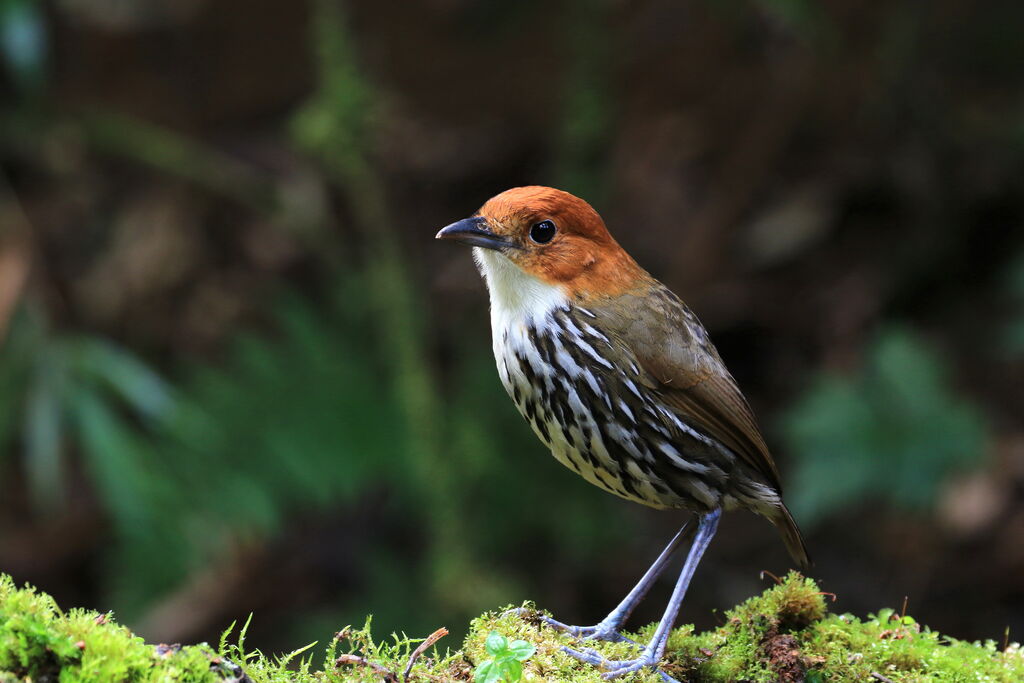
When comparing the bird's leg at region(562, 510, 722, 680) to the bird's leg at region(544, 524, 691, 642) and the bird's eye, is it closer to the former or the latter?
the bird's leg at region(544, 524, 691, 642)

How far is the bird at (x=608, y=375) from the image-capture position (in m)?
2.80

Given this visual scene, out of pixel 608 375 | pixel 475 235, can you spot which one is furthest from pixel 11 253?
pixel 608 375

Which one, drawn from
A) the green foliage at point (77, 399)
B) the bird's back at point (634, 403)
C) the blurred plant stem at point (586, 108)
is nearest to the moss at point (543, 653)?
the bird's back at point (634, 403)

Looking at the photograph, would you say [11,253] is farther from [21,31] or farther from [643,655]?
[643,655]

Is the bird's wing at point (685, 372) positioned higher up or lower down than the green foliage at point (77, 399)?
lower down

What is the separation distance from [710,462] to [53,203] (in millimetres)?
5059

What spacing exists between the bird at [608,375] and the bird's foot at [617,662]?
0.75 ft

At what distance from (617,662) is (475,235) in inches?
42.1

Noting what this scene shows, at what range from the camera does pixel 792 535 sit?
10.1 ft

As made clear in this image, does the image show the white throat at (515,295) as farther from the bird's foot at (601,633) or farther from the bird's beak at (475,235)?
the bird's foot at (601,633)

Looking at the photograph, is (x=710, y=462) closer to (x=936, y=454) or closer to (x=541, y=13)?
(x=936, y=454)

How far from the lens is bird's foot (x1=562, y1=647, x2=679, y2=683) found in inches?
95.2

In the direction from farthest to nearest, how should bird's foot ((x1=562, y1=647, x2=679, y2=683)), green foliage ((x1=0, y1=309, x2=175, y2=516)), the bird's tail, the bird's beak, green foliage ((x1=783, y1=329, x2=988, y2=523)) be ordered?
green foliage ((x1=0, y1=309, x2=175, y2=516))
green foliage ((x1=783, y1=329, x2=988, y2=523))
the bird's tail
the bird's beak
bird's foot ((x1=562, y1=647, x2=679, y2=683))

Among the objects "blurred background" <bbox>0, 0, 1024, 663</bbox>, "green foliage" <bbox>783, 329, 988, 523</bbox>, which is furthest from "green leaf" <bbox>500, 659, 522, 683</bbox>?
"green foliage" <bbox>783, 329, 988, 523</bbox>
